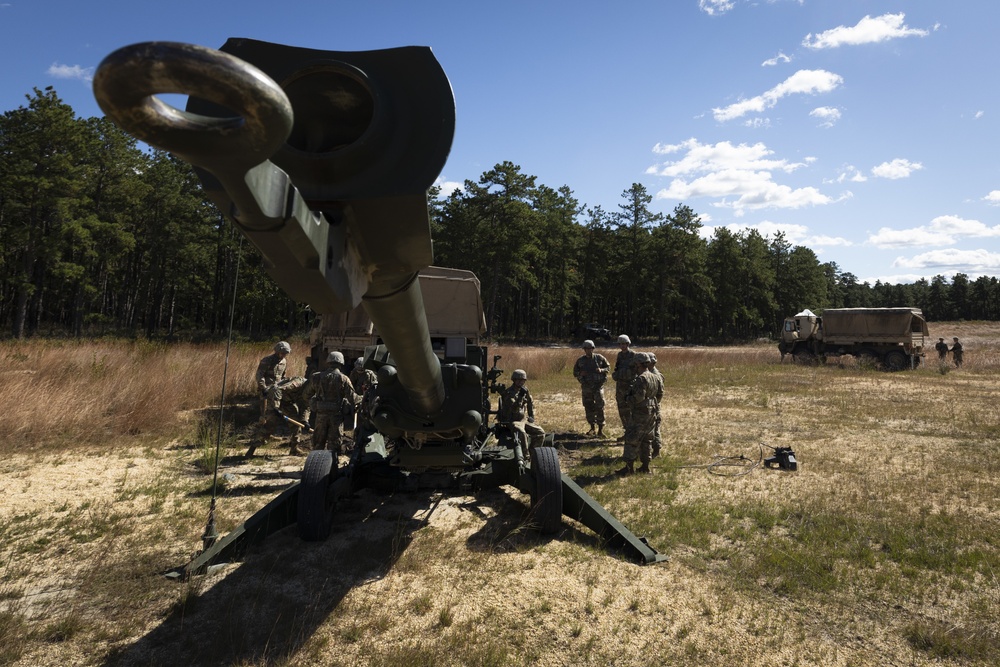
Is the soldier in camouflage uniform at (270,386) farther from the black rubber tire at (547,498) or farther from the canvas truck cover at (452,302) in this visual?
the black rubber tire at (547,498)

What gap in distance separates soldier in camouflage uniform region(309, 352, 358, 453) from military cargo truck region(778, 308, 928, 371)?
2345 cm

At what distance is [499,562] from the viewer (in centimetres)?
444

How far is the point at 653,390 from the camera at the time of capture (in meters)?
7.12

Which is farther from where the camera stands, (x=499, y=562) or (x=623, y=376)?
(x=623, y=376)

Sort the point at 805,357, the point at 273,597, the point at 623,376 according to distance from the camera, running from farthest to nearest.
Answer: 1. the point at 805,357
2. the point at 623,376
3. the point at 273,597

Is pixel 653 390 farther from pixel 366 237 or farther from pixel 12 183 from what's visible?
pixel 12 183

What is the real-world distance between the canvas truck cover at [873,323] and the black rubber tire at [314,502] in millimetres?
24798

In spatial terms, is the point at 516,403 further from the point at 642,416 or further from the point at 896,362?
the point at 896,362

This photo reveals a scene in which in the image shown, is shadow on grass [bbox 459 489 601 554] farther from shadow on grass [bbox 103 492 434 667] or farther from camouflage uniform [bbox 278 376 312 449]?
camouflage uniform [bbox 278 376 312 449]

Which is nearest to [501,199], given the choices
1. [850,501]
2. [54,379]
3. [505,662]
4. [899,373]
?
[899,373]

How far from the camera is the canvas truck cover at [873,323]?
22688 mm

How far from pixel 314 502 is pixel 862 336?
1026 inches

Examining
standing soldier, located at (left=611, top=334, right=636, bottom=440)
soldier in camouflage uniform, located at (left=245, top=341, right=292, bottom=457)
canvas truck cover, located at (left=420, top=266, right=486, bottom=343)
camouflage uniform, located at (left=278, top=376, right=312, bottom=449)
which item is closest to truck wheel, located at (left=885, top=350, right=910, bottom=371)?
standing soldier, located at (left=611, top=334, right=636, bottom=440)

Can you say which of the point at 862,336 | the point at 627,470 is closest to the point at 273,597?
the point at 627,470
